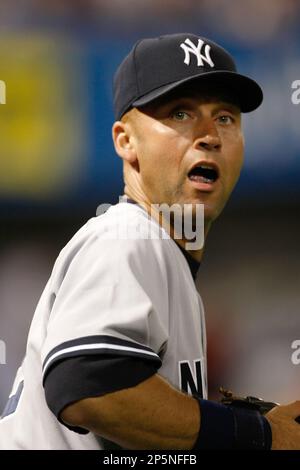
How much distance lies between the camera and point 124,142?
3.66ft

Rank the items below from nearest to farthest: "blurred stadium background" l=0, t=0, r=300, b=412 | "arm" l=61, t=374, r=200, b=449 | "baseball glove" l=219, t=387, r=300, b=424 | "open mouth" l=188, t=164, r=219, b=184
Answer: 1. "arm" l=61, t=374, r=200, b=449
2. "baseball glove" l=219, t=387, r=300, b=424
3. "open mouth" l=188, t=164, r=219, b=184
4. "blurred stadium background" l=0, t=0, r=300, b=412

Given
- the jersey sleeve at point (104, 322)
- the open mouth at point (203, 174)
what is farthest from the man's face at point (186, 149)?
the jersey sleeve at point (104, 322)

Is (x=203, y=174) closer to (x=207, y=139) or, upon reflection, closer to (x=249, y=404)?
(x=207, y=139)

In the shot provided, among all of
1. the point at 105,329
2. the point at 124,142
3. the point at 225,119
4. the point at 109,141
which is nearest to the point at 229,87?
the point at 225,119

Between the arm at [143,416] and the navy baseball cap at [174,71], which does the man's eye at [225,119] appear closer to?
the navy baseball cap at [174,71]

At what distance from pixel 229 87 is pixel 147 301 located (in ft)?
1.33

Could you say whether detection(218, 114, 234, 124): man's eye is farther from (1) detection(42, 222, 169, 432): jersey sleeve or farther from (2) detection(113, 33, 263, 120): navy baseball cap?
(1) detection(42, 222, 169, 432): jersey sleeve

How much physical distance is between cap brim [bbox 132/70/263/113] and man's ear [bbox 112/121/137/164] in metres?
0.05

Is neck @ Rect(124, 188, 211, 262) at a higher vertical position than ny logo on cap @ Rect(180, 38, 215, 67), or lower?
lower

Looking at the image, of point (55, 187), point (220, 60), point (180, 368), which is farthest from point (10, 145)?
point (180, 368)

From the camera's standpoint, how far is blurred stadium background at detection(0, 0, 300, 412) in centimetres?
285

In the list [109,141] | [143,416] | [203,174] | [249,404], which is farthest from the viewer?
[109,141]

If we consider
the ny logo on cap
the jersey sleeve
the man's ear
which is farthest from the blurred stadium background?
the jersey sleeve

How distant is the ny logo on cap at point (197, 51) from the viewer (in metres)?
1.05
